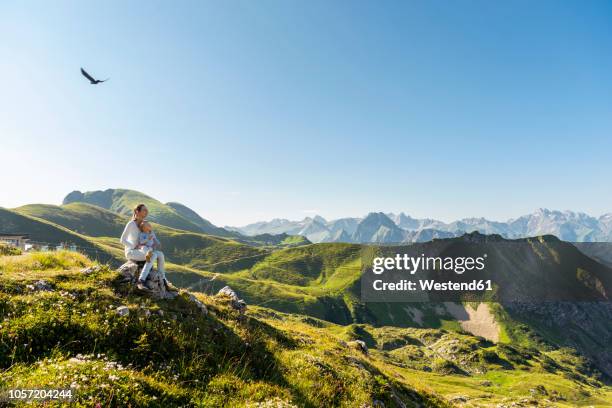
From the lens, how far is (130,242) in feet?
44.8

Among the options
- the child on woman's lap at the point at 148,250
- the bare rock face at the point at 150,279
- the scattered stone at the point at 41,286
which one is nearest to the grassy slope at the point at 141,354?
the scattered stone at the point at 41,286

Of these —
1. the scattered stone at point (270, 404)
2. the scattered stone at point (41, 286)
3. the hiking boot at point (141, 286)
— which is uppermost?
the scattered stone at point (41, 286)

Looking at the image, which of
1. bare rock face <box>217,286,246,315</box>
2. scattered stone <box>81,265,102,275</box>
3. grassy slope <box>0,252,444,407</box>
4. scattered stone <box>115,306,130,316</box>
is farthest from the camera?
bare rock face <box>217,286,246,315</box>

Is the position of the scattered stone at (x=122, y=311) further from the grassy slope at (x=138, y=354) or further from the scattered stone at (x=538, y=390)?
the scattered stone at (x=538, y=390)

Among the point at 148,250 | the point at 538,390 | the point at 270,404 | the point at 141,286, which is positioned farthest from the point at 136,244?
Result: the point at 538,390

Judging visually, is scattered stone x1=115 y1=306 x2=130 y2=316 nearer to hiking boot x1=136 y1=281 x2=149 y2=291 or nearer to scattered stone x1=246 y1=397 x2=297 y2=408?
hiking boot x1=136 y1=281 x2=149 y2=291

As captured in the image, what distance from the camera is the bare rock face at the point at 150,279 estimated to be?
1377 cm

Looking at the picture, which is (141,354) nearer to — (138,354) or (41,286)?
(138,354)

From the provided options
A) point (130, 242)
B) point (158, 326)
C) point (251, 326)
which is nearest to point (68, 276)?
point (130, 242)

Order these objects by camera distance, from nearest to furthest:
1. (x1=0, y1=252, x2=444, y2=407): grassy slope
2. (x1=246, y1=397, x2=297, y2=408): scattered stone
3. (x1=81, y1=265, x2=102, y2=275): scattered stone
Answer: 1. (x1=0, y1=252, x2=444, y2=407): grassy slope
2. (x1=246, y1=397, x2=297, y2=408): scattered stone
3. (x1=81, y1=265, x2=102, y2=275): scattered stone

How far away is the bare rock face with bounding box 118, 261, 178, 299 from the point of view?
45.2 ft

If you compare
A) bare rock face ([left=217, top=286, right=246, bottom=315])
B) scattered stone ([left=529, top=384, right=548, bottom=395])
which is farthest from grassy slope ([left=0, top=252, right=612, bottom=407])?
scattered stone ([left=529, top=384, right=548, bottom=395])

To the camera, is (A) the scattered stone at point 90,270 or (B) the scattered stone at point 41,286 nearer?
(B) the scattered stone at point 41,286

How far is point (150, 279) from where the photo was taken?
14.0 metres
